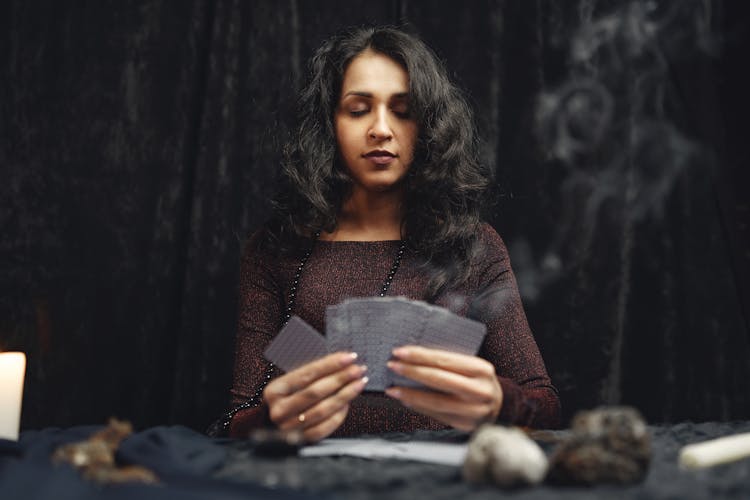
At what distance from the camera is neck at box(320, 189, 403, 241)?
211 cm

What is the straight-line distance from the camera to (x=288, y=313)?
202 cm

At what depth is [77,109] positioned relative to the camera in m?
2.37

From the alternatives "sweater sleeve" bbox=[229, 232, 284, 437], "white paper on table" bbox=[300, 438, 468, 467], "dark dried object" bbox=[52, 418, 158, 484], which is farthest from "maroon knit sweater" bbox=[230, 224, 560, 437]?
"dark dried object" bbox=[52, 418, 158, 484]

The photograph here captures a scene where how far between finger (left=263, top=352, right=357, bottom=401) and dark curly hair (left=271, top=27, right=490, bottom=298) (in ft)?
2.05

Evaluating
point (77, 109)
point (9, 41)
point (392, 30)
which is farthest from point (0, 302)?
point (392, 30)

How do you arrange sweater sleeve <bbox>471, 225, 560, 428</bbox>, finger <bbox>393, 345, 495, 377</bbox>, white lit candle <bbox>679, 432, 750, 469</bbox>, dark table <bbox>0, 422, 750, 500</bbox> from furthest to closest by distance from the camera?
1. sweater sleeve <bbox>471, 225, 560, 428</bbox>
2. finger <bbox>393, 345, 495, 377</bbox>
3. white lit candle <bbox>679, 432, 750, 469</bbox>
4. dark table <bbox>0, 422, 750, 500</bbox>

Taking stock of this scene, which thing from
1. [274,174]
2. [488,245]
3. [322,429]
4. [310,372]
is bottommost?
[322,429]

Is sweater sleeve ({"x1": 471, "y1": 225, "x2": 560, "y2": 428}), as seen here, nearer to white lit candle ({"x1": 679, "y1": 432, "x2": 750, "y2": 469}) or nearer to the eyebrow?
the eyebrow

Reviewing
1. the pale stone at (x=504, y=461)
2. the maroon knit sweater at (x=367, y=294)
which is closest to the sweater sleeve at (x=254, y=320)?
the maroon knit sweater at (x=367, y=294)

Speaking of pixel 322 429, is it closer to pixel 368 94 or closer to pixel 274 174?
pixel 368 94

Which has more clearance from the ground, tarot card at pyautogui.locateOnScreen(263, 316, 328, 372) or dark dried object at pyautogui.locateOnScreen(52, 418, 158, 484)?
tarot card at pyautogui.locateOnScreen(263, 316, 328, 372)

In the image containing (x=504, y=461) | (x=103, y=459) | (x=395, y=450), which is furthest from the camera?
(x=395, y=450)

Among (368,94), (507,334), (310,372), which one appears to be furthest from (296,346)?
(368,94)

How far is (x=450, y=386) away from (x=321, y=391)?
227 millimetres
